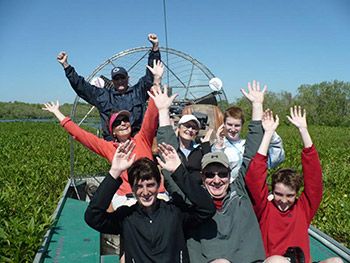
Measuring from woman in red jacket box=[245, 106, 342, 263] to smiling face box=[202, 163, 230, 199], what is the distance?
0.70ft

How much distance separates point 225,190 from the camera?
9.11ft

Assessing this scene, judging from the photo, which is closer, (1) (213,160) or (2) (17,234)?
(1) (213,160)

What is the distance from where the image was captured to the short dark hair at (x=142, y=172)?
2.57 m

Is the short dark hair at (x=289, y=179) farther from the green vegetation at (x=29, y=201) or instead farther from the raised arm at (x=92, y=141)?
the green vegetation at (x=29, y=201)

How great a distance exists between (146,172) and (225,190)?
0.62 meters

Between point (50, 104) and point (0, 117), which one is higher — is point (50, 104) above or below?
below

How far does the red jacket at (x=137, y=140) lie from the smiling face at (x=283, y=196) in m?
1.04

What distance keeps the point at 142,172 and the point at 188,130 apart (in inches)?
45.5

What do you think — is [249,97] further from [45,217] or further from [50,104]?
[45,217]

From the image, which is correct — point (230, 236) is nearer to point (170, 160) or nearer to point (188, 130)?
point (170, 160)

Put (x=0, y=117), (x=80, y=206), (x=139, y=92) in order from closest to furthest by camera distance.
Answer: (x=139, y=92)
(x=80, y=206)
(x=0, y=117)

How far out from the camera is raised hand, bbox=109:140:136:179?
2512mm

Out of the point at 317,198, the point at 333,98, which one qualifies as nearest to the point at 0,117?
the point at 333,98

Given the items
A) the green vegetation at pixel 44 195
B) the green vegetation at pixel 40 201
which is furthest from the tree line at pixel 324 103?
the green vegetation at pixel 40 201
